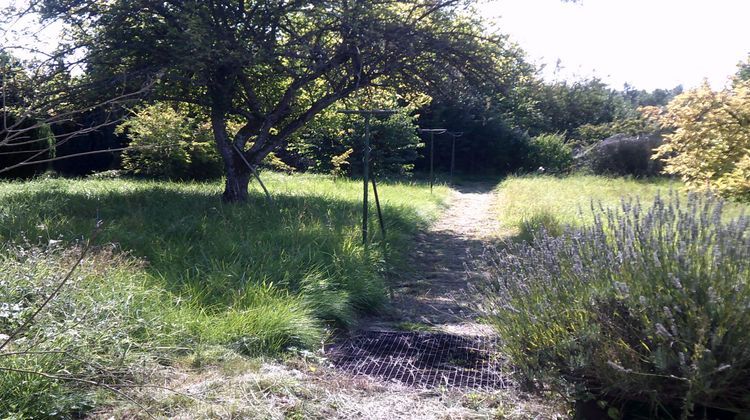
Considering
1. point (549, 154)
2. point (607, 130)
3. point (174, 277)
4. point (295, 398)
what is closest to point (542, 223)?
point (174, 277)

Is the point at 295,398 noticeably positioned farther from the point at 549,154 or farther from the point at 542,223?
the point at 549,154

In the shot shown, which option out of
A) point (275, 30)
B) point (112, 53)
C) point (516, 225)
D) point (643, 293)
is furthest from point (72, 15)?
point (643, 293)

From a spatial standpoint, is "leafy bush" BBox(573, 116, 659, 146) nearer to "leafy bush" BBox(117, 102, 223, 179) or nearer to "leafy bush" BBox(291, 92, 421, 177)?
"leafy bush" BBox(291, 92, 421, 177)

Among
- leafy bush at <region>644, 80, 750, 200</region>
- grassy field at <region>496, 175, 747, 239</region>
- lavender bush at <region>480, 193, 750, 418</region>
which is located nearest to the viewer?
lavender bush at <region>480, 193, 750, 418</region>

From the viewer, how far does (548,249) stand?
3.98 meters

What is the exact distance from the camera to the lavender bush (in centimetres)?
283

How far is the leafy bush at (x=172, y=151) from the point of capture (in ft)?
51.4

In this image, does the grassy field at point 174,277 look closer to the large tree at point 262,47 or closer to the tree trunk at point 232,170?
the tree trunk at point 232,170

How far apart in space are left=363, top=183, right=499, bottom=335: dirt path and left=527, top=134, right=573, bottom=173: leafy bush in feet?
48.3

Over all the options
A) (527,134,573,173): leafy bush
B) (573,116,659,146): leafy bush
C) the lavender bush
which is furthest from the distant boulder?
the lavender bush

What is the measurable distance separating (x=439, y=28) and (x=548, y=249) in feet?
25.4

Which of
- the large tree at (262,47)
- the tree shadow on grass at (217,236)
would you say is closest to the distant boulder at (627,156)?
the large tree at (262,47)

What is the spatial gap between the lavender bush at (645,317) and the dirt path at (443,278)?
0.78m

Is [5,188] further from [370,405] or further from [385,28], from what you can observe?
[370,405]
